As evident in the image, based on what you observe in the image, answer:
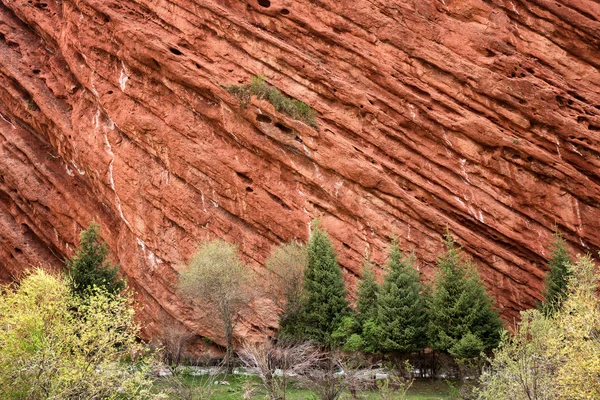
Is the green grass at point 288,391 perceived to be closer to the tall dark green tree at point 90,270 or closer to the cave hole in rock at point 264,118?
the tall dark green tree at point 90,270

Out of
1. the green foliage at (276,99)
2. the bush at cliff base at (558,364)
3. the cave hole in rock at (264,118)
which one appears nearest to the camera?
the bush at cliff base at (558,364)

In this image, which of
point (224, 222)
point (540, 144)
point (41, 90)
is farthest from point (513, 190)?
point (41, 90)

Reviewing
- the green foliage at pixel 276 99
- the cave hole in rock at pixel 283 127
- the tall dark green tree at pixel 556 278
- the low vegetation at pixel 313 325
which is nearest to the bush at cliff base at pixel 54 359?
the low vegetation at pixel 313 325

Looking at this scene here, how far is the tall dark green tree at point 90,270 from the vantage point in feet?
76.5

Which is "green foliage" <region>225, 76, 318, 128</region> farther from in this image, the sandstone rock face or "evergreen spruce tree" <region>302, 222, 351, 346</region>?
"evergreen spruce tree" <region>302, 222, 351, 346</region>

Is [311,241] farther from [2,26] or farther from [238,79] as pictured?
[2,26]

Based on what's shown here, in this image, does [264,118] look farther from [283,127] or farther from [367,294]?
[367,294]

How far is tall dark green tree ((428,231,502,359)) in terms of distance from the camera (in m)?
22.3

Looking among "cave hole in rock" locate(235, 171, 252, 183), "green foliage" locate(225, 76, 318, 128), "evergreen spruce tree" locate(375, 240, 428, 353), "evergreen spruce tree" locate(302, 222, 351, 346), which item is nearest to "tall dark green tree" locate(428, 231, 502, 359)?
"evergreen spruce tree" locate(375, 240, 428, 353)

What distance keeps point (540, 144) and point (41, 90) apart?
98.0 feet

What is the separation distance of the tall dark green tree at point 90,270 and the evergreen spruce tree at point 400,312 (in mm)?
11305

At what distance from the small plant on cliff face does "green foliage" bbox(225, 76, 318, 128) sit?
8.04 meters

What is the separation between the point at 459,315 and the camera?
22.7 metres

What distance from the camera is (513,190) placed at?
27.8 meters
